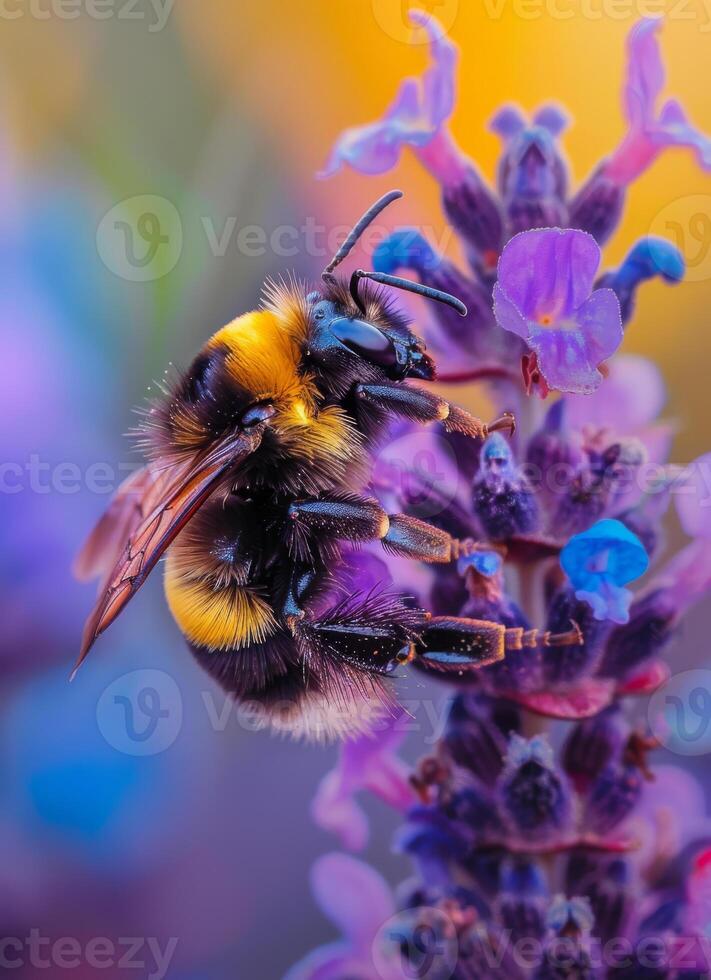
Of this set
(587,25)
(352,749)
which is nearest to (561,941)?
(352,749)

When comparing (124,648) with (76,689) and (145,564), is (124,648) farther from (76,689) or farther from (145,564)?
(145,564)
